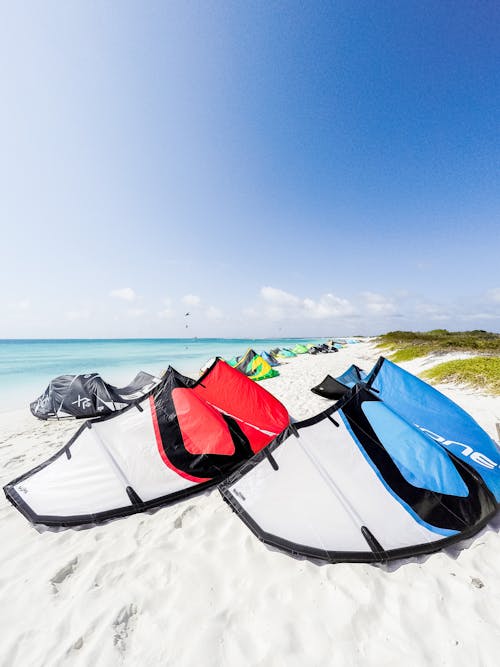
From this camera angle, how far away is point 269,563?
2.58 metres

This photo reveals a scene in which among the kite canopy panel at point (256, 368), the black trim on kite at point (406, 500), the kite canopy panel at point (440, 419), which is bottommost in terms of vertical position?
the kite canopy panel at point (256, 368)

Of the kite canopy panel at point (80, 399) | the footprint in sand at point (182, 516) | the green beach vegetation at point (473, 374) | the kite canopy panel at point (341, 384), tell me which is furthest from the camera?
the green beach vegetation at point (473, 374)

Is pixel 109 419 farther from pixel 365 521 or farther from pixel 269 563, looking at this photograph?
pixel 365 521

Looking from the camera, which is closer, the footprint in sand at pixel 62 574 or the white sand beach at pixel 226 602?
the white sand beach at pixel 226 602

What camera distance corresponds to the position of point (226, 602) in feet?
7.29

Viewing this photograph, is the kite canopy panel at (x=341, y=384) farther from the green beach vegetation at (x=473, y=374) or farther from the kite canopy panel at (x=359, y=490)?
the kite canopy panel at (x=359, y=490)

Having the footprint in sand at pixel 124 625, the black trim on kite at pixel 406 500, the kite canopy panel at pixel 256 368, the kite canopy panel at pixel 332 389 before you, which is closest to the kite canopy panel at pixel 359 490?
the black trim on kite at pixel 406 500

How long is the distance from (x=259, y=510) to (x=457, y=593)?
5.91ft

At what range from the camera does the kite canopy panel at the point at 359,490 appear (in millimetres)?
2588

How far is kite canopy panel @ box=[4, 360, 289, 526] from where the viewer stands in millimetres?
3352

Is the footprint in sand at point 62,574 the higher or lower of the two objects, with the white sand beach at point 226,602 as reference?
lower

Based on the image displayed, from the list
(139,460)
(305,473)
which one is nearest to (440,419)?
(305,473)

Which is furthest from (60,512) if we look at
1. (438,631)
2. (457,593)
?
(457,593)

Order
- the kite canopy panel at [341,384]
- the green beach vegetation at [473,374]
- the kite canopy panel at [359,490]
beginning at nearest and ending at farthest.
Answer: the kite canopy panel at [359,490] < the kite canopy panel at [341,384] < the green beach vegetation at [473,374]
